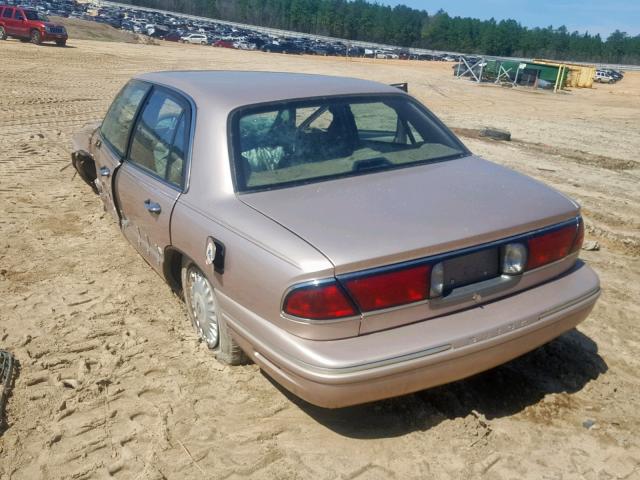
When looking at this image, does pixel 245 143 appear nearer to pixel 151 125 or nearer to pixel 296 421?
pixel 151 125

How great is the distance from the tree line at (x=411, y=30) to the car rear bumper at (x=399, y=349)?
115400 millimetres

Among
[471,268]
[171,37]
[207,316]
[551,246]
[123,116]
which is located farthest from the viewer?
[171,37]

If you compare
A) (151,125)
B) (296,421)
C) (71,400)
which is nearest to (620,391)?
(296,421)

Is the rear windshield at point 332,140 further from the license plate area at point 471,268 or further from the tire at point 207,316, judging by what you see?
the license plate area at point 471,268

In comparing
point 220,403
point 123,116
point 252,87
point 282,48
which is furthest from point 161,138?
point 282,48

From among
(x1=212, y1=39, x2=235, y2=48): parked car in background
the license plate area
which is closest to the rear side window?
the license plate area

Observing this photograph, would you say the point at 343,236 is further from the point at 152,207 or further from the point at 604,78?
the point at 604,78

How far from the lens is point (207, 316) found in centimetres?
348

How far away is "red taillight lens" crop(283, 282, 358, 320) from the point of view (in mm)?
2473

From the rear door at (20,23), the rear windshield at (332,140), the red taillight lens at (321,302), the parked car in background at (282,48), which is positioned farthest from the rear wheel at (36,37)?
the red taillight lens at (321,302)

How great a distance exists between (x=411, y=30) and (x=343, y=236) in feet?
412

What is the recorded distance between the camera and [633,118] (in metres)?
20.4

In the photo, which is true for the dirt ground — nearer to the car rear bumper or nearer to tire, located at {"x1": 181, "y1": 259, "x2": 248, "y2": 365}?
tire, located at {"x1": 181, "y1": 259, "x2": 248, "y2": 365}

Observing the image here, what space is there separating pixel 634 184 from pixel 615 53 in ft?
391
